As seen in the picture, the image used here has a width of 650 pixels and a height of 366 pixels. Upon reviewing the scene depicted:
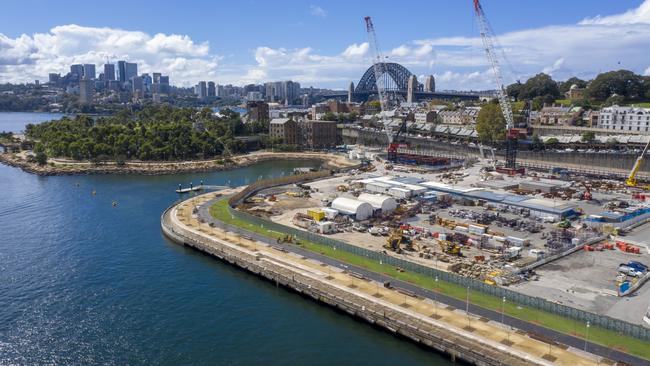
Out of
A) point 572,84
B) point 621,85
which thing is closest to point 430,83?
point 572,84

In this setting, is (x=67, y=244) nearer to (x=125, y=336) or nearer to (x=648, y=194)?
(x=125, y=336)

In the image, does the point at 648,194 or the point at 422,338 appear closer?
the point at 422,338

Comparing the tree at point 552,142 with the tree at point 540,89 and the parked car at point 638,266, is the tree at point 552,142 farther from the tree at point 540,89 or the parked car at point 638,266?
the parked car at point 638,266

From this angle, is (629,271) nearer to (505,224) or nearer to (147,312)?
(505,224)

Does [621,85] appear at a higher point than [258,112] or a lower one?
higher

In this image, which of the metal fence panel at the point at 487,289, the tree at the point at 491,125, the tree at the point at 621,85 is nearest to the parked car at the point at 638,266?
the metal fence panel at the point at 487,289

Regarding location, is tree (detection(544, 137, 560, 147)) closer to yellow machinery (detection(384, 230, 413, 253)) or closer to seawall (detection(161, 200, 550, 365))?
yellow machinery (detection(384, 230, 413, 253))

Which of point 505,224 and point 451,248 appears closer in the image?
point 451,248

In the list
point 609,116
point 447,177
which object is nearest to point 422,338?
point 447,177
